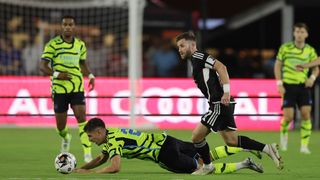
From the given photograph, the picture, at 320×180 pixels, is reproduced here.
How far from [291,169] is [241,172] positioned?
973 millimetres

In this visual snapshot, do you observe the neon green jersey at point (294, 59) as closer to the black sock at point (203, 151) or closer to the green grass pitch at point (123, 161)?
the green grass pitch at point (123, 161)

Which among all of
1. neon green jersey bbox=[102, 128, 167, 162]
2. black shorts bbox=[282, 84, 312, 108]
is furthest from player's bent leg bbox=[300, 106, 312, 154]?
neon green jersey bbox=[102, 128, 167, 162]

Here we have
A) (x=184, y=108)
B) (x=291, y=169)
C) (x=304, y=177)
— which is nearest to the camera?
(x=304, y=177)

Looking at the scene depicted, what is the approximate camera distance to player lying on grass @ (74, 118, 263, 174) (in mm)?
12422

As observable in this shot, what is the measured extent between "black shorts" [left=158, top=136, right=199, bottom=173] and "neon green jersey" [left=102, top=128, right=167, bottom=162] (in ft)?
0.28

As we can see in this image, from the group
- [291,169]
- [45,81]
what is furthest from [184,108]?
[291,169]

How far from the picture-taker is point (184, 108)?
23.7m

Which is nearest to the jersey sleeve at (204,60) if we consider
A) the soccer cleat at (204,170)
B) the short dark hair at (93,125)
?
the soccer cleat at (204,170)

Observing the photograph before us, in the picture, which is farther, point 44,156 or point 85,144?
point 44,156

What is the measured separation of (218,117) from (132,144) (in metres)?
1.25

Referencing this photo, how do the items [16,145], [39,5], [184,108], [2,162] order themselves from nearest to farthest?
[2,162] → [16,145] → [184,108] → [39,5]

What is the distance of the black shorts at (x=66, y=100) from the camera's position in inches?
612

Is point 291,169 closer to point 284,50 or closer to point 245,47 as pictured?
point 284,50

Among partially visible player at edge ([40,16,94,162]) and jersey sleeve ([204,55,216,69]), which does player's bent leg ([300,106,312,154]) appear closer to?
partially visible player at edge ([40,16,94,162])
